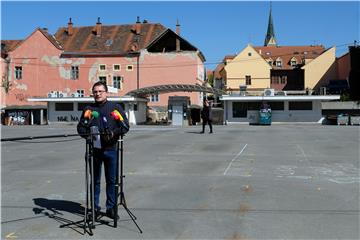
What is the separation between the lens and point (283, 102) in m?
52.6

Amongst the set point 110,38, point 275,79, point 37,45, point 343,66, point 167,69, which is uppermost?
point 110,38

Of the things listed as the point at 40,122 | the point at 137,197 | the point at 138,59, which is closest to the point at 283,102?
the point at 138,59

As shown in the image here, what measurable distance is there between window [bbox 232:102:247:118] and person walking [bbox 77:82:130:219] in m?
46.8

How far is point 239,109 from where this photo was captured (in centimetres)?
5316

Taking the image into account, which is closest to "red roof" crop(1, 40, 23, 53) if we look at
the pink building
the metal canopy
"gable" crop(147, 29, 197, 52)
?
the pink building

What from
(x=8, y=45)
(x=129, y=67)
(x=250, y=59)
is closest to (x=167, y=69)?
(x=129, y=67)

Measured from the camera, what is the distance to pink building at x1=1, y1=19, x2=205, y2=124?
64312 millimetres

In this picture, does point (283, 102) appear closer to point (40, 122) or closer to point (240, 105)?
point (240, 105)

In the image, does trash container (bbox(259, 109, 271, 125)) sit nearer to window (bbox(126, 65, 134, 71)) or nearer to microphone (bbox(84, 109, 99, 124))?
window (bbox(126, 65, 134, 71))

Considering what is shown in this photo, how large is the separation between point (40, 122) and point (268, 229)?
188 feet

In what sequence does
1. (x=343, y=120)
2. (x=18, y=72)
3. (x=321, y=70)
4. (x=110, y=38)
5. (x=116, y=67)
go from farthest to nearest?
1. (x=321, y=70)
2. (x=110, y=38)
3. (x=18, y=72)
4. (x=116, y=67)
5. (x=343, y=120)

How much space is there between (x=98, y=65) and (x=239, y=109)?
2178 centimetres

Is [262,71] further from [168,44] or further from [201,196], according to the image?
[201,196]

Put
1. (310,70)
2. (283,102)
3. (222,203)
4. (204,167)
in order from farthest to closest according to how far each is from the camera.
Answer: (310,70) < (283,102) < (204,167) < (222,203)
